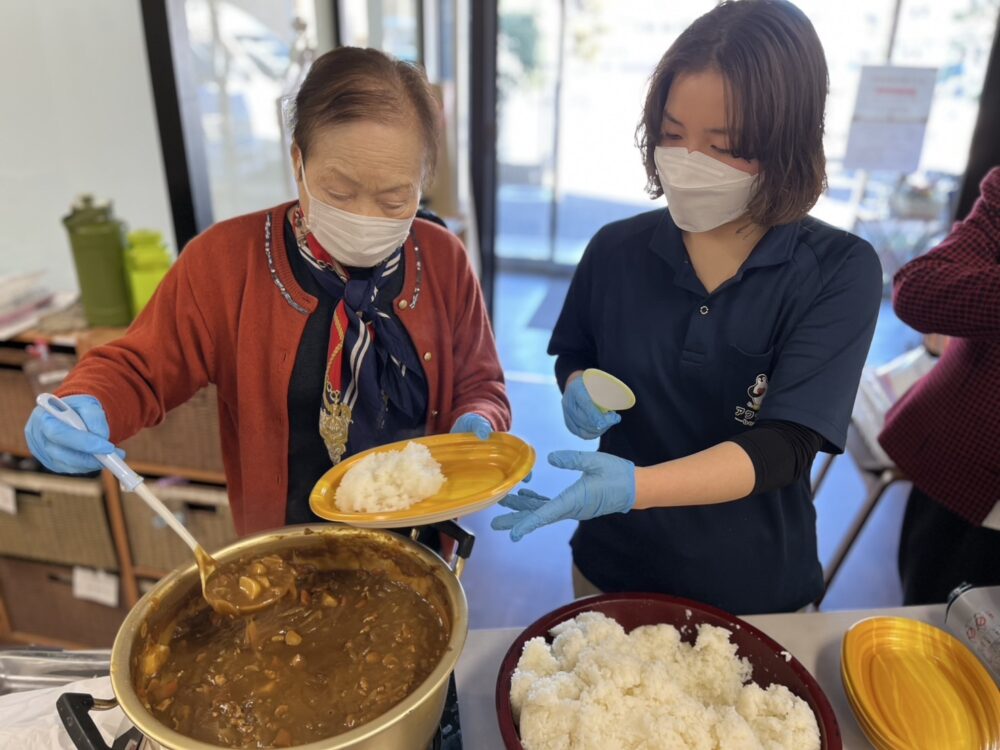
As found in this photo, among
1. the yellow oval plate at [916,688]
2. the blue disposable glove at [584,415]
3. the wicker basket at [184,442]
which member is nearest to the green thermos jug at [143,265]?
the wicker basket at [184,442]

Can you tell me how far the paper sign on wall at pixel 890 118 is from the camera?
2.76 m

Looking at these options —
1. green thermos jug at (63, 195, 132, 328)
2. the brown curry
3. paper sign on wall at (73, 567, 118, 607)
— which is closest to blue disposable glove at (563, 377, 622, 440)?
the brown curry

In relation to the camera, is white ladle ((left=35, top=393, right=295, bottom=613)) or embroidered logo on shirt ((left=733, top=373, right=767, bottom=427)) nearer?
white ladle ((left=35, top=393, right=295, bottom=613))

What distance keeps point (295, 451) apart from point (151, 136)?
1537mm

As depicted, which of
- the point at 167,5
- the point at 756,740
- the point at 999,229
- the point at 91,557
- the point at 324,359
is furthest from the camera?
the point at 91,557

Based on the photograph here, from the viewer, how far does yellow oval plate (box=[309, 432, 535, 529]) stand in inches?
36.8

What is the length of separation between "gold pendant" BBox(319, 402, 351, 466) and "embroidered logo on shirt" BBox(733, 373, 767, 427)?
0.67 m

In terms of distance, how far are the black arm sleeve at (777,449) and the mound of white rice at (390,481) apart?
0.45m

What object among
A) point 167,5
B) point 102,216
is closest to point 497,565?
point 102,216

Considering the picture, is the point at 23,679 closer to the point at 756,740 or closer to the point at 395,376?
the point at 395,376

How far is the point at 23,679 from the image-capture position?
1093 mm

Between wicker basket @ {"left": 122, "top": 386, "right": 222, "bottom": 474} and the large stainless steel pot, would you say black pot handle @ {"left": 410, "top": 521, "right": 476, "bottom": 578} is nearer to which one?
the large stainless steel pot

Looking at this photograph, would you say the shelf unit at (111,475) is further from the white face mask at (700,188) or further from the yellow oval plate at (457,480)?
the white face mask at (700,188)

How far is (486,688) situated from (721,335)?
0.65 meters
